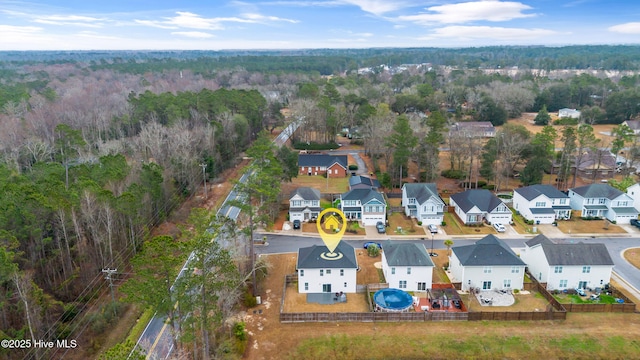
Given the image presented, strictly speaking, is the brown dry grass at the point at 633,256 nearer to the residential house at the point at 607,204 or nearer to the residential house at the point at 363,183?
the residential house at the point at 607,204

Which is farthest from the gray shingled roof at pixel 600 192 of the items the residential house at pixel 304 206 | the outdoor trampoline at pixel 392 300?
the residential house at pixel 304 206

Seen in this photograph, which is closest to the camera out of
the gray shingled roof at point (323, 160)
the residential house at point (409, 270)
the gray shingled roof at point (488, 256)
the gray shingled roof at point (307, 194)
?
the gray shingled roof at point (488, 256)

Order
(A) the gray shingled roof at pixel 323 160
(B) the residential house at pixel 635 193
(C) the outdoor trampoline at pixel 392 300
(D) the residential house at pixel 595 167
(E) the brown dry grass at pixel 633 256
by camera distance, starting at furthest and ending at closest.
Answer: (A) the gray shingled roof at pixel 323 160, (D) the residential house at pixel 595 167, (B) the residential house at pixel 635 193, (E) the brown dry grass at pixel 633 256, (C) the outdoor trampoline at pixel 392 300

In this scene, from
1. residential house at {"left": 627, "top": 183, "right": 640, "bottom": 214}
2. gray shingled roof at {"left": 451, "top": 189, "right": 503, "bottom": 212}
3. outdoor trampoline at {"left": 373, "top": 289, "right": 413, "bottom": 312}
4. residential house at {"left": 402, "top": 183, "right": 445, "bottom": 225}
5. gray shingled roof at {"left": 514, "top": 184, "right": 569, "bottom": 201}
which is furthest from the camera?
residential house at {"left": 627, "top": 183, "right": 640, "bottom": 214}

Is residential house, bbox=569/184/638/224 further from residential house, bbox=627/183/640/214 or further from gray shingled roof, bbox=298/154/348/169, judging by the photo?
gray shingled roof, bbox=298/154/348/169

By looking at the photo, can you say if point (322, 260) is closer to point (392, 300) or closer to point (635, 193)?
point (392, 300)

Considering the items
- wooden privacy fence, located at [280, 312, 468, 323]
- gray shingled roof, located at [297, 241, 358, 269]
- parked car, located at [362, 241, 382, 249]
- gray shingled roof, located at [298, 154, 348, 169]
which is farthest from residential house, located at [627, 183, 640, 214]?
gray shingled roof, located at [297, 241, 358, 269]

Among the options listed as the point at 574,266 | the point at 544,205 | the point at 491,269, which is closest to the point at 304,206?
the point at 491,269
